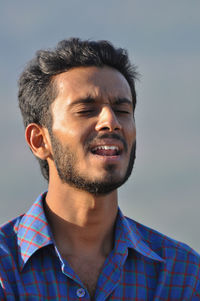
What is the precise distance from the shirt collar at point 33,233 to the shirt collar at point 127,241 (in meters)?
0.61

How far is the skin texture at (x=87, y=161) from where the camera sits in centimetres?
439

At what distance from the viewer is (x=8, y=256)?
4375 mm

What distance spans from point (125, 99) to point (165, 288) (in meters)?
1.59

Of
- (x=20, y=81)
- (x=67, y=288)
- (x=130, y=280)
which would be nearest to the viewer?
(x=67, y=288)

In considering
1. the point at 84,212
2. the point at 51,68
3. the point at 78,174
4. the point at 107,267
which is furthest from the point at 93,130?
the point at 107,267

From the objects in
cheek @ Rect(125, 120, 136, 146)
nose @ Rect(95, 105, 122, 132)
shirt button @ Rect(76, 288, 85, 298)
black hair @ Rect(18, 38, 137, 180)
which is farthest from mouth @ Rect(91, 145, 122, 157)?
shirt button @ Rect(76, 288, 85, 298)

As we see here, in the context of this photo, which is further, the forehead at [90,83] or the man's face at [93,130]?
the forehead at [90,83]

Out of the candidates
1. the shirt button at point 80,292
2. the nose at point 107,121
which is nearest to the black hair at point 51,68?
the nose at point 107,121

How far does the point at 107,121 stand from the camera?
441 cm

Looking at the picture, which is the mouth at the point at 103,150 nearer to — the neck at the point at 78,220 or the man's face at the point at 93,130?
the man's face at the point at 93,130

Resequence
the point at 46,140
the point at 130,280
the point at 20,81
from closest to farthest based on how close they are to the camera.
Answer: the point at 130,280 → the point at 46,140 → the point at 20,81

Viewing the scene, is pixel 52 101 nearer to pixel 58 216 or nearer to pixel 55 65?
pixel 55 65

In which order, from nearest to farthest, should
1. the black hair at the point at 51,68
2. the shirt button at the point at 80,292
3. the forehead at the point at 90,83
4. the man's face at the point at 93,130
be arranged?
the shirt button at the point at 80,292 < the man's face at the point at 93,130 < the forehead at the point at 90,83 < the black hair at the point at 51,68

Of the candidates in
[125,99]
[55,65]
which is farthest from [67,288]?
[55,65]
